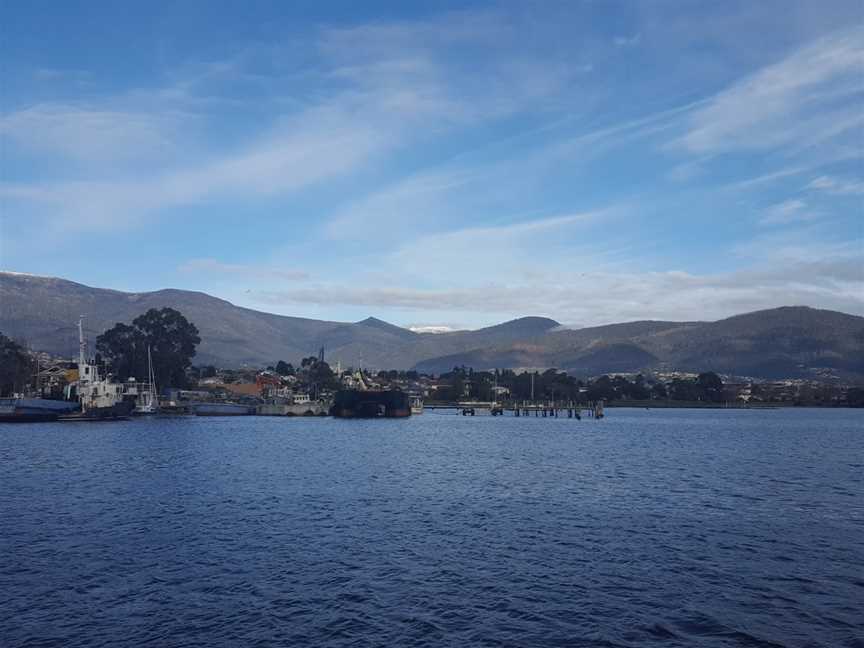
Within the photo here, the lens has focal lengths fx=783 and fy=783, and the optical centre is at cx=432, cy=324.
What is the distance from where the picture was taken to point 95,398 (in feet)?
495

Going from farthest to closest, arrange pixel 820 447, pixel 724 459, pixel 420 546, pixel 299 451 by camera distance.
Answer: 1. pixel 820 447
2. pixel 299 451
3. pixel 724 459
4. pixel 420 546

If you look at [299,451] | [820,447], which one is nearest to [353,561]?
[299,451]

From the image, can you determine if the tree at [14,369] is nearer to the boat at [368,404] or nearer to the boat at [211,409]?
the boat at [211,409]

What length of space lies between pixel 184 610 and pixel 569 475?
42.9 metres

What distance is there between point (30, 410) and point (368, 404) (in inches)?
2982

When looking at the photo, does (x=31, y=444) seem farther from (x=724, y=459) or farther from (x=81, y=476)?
(x=724, y=459)

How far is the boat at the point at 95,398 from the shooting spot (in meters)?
146

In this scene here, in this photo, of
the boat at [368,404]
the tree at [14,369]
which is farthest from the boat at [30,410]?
the boat at [368,404]

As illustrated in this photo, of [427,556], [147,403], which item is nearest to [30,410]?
[147,403]

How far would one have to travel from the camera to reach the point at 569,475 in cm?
6362

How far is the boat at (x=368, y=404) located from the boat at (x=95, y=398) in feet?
163

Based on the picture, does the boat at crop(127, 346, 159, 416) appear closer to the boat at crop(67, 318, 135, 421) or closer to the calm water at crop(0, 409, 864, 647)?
the boat at crop(67, 318, 135, 421)

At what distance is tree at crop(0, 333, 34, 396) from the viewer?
6998 inches

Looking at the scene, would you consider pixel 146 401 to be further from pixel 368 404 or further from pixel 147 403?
pixel 368 404
